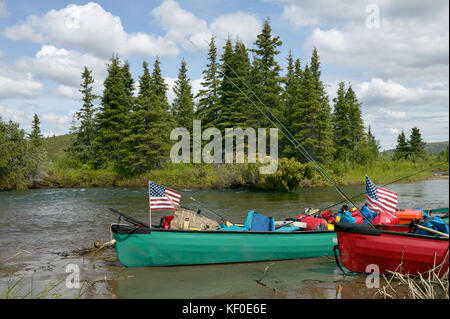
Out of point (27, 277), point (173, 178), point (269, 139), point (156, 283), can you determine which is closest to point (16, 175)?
point (173, 178)

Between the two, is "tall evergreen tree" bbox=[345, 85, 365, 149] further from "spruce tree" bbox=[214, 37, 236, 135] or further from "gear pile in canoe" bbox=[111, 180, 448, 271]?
"gear pile in canoe" bbox=[111, 180, 448, 271]

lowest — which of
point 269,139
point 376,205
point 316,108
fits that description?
point 376,205

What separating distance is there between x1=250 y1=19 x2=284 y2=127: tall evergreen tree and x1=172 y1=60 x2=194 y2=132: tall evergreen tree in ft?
47.3

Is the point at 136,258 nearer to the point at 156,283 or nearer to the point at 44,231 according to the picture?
the point at 156,283

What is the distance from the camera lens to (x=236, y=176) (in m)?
30.7

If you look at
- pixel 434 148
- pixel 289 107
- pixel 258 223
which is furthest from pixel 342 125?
pixel 434 148

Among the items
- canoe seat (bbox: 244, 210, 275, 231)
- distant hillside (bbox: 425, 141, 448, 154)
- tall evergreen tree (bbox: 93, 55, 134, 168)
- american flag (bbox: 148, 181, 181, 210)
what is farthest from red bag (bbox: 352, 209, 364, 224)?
tall evergreen tree (bbox: 93, 55, 134, 168)

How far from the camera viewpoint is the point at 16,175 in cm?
3131

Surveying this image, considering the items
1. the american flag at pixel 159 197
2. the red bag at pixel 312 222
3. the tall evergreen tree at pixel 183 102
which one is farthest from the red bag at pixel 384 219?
the tall evergreen tree at pixel 183 102

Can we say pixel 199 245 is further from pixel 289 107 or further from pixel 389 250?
pixel 289 107

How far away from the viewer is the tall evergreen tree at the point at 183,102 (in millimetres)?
52906

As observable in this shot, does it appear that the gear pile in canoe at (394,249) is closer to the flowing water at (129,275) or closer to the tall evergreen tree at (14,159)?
the flowing water at (129,275)

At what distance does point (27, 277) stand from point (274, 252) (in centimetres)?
560

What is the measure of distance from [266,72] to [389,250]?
33.0 metres
